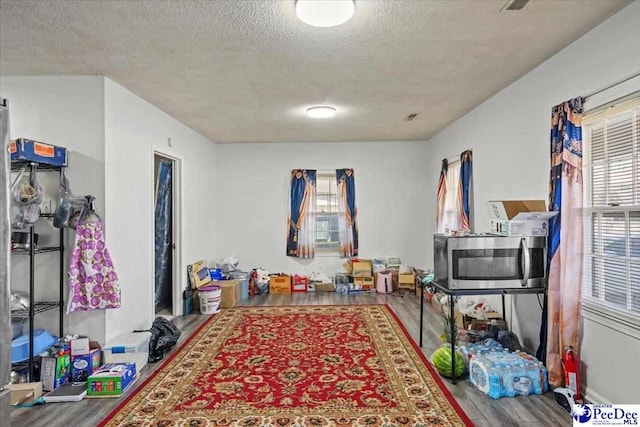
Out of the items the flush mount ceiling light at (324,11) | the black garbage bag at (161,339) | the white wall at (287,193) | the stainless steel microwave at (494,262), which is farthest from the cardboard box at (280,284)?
the flush mount ceiling light at (324,11)

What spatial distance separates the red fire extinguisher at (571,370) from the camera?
2434 millimetres

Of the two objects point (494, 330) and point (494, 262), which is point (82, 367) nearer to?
point (494, 262)

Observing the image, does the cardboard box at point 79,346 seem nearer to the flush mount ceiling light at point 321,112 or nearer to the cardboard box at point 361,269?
the flush mount ceiling light at point 321,112

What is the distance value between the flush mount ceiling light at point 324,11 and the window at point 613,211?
1794 mm

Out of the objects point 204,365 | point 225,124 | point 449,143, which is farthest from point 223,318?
point 449,143

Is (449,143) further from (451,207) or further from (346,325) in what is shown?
(346,325)

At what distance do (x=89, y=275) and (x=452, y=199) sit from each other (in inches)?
179

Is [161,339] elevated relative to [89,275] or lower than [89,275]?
lower

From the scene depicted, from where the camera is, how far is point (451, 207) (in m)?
5.31

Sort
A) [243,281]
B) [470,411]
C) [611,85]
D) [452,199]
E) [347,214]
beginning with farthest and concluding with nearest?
1. [347,214]
2. [243,281]
3. [452,199]
4. [470,411]
5. [611,85]

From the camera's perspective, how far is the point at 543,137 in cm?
300

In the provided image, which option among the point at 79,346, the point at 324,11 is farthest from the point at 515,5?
the point at 79,346

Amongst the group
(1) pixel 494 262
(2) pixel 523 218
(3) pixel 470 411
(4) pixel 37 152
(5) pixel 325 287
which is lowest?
(3) pixel 470 411

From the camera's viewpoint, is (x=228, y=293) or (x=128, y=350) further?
(x=228, y=293)
